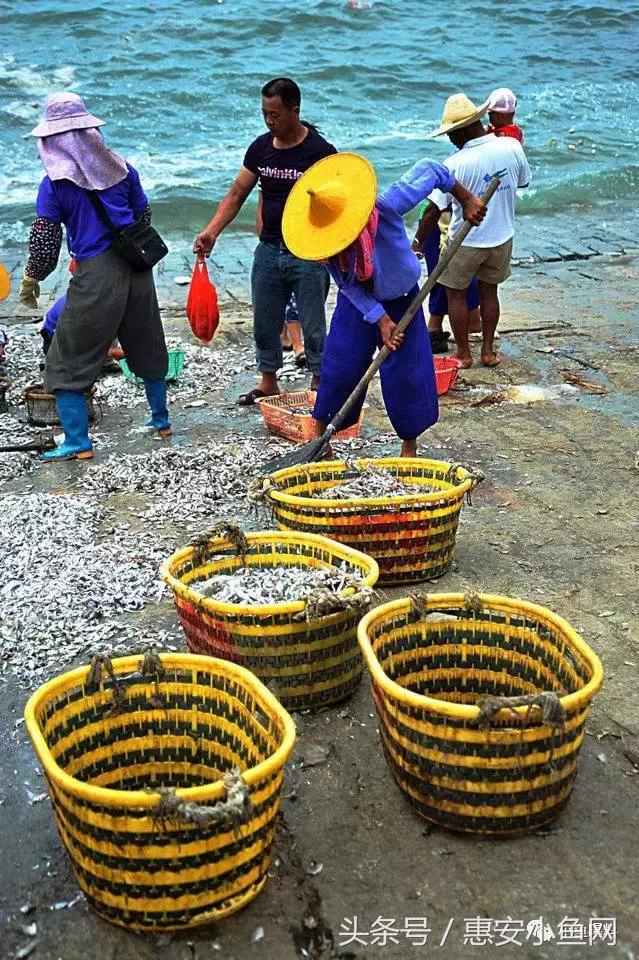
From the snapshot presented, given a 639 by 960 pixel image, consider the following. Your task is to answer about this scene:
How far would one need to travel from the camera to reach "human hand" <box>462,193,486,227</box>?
435 cm

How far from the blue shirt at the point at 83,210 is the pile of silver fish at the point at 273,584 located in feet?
8.49

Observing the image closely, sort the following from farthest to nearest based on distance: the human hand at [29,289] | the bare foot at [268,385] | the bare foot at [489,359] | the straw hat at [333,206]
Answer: the bare foot at [489,359] < the bare foot at [268,385] < the human hand at [29,289] < the straw hat at [333,206]

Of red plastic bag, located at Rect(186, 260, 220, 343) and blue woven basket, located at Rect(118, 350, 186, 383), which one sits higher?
red plastic bag, located at Rect(186, 260, 220, 343)

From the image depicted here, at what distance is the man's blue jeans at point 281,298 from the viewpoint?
19.5ft

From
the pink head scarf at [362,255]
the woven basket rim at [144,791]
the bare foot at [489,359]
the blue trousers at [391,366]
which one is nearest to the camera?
the woven basket rim at [144,791]

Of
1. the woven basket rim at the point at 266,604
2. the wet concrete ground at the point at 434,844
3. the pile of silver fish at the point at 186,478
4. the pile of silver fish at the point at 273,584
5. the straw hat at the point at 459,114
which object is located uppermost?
the straw hat at the point at 459,114

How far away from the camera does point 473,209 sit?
4.36 m

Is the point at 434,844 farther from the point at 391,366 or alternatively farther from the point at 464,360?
the point at 464,360

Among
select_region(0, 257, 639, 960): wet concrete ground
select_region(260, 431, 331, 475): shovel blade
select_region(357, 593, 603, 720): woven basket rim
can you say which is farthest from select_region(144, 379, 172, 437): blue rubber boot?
select_region(357, 593, 603, 720): woven basket rim

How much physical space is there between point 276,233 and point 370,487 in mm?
2491

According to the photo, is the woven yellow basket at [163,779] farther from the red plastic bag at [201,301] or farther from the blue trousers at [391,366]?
the red plastic bag at [201,301]

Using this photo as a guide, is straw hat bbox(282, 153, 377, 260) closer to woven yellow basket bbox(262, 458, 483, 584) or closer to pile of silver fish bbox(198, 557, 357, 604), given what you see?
woven yellow basket bbox(262, 458, 483, 584)

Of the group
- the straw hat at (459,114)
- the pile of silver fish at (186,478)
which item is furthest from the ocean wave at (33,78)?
the pile of silver fish at (186,478)

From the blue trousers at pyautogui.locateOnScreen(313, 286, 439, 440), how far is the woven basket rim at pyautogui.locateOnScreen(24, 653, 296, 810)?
2324 mm
